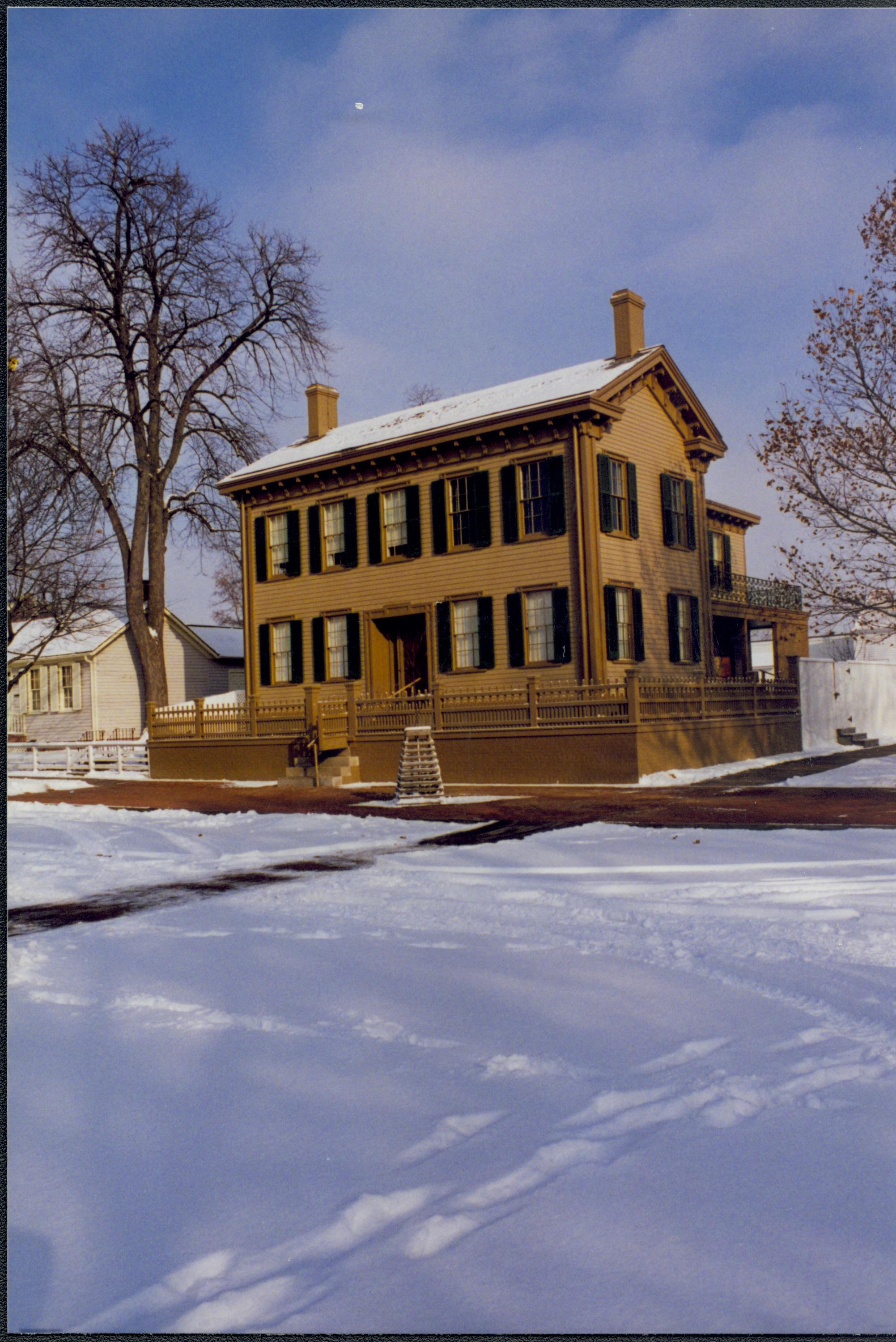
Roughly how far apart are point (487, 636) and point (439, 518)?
2.89 m

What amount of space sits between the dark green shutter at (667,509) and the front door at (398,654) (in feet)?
18.4

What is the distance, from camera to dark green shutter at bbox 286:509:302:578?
82.2ft

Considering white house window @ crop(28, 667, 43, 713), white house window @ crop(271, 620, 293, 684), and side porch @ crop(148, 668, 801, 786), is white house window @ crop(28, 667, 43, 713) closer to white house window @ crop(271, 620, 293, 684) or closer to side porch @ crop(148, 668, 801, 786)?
side porch @ crop(148, 668, 801, 786)

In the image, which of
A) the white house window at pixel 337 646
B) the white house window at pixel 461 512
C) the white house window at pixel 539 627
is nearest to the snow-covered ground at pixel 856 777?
the white house window at pixel 539 627

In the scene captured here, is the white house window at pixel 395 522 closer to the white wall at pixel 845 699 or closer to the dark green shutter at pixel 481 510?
the dark green shutter at pixel 481 510

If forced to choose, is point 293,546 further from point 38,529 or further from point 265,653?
point 38,529

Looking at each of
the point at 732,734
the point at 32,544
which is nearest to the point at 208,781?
the point at 732,734

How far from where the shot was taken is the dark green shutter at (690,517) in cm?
2355

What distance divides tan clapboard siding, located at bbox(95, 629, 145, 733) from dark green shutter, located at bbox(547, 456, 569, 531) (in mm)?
18750

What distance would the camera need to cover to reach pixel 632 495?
70.0 ft

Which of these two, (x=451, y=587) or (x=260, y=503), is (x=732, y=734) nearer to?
(x=451, y=587)

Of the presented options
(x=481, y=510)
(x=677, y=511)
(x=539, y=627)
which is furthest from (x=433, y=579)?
(x=677, y=511)

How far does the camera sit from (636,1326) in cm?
240

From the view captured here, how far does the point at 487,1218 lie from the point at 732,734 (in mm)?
19036
